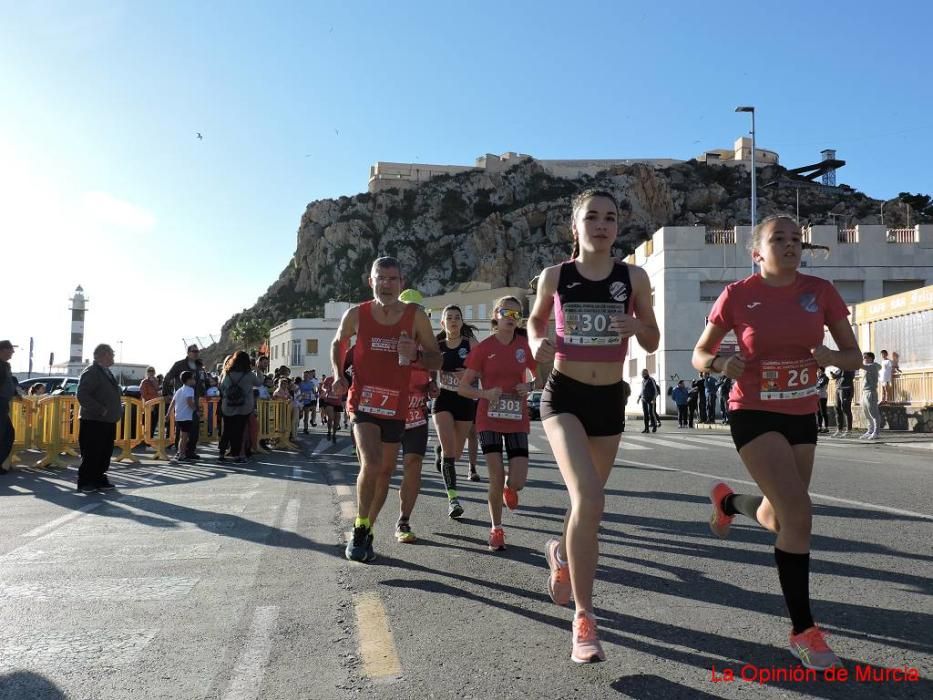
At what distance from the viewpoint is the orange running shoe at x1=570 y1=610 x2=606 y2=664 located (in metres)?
3.09

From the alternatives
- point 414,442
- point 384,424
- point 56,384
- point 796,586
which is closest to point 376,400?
point 384,424

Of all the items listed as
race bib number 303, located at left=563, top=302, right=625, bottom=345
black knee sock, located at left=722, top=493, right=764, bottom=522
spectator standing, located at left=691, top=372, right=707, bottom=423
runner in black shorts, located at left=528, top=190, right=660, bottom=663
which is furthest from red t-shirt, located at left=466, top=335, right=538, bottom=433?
spectator standing, located at left=691, top=372, right=707, bottom=423

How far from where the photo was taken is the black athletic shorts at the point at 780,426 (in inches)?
134

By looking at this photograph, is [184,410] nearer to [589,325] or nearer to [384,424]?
[384,424]

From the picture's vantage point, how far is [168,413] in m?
14.5

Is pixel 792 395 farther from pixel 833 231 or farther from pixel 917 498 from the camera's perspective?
pixel 833 231

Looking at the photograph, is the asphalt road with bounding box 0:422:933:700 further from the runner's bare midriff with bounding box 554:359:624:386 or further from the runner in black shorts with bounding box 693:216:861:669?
the runner's bare midriff with bounding box 554:359:624:386

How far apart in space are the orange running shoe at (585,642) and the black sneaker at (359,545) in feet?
7.24

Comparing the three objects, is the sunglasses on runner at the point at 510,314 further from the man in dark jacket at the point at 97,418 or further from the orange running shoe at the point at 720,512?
the man in dark jacket at the point at 97,418

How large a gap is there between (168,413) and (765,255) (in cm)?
1294

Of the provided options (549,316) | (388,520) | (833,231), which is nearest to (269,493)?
(388,520)

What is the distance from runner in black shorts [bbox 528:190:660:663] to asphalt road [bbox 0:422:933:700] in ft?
2.08

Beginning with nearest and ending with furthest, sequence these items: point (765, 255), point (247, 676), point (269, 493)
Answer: point (247, 676), point (765, 255), point (269, 493)

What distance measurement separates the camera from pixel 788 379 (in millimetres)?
3451
